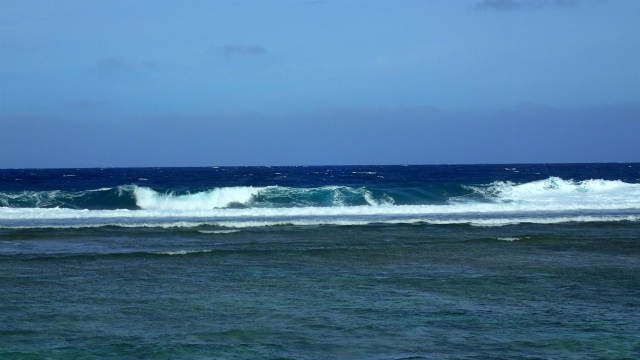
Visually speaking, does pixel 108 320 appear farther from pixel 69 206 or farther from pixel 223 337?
pixel 69 206

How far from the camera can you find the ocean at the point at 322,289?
8102 mm

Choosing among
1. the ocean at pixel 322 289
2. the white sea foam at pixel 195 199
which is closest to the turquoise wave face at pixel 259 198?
the white sea foam at pixel 195 199

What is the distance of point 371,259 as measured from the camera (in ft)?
50.1

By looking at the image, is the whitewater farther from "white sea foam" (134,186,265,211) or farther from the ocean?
the ocean

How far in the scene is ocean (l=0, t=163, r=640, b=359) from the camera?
26.6 ft

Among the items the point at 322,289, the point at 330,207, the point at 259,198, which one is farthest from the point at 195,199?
the point at 322,289

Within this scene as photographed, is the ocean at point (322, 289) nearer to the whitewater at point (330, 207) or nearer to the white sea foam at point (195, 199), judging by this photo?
the whitewater at point (330, 207)

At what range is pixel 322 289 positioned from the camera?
11.6 m

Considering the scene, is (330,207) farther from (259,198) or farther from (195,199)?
(195,199)

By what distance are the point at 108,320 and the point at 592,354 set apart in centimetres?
602

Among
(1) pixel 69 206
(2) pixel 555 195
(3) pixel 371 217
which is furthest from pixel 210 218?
(2) pixel 555 195

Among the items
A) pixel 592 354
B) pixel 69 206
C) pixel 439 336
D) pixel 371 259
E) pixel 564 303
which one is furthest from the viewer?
pixel 69 206

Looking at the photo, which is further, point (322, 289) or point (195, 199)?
point (195, 199)

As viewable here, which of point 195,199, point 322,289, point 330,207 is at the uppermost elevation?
point 195,199
